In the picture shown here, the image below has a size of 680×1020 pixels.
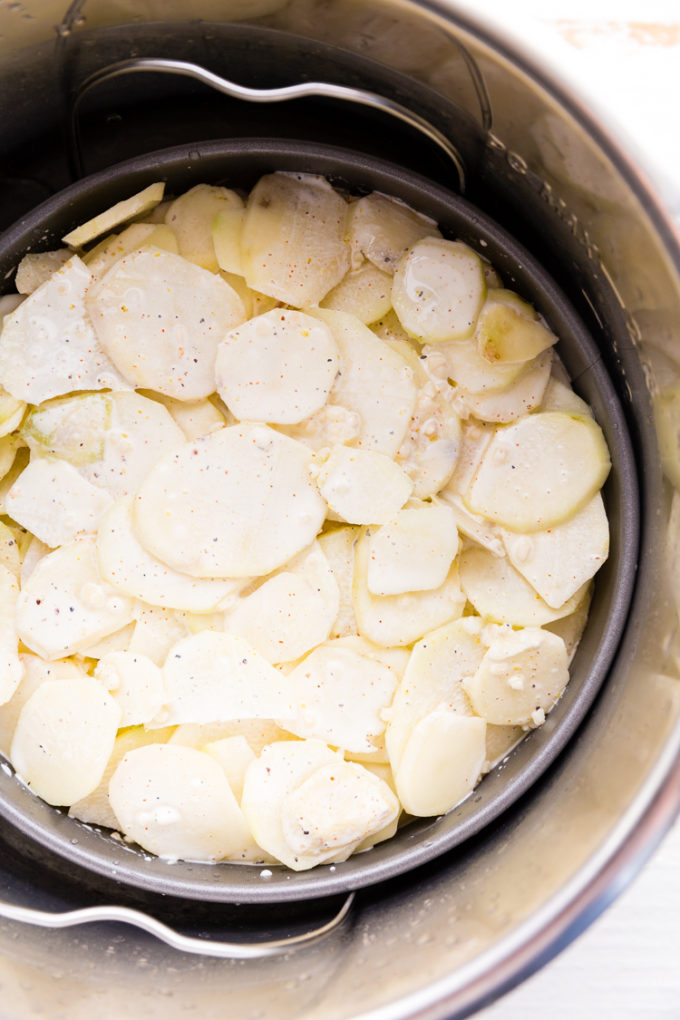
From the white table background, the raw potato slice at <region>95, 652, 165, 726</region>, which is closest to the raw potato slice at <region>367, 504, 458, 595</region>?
the raw potato slice at <region>95, 652, 165, 726</region>

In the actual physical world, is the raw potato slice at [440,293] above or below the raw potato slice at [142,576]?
above

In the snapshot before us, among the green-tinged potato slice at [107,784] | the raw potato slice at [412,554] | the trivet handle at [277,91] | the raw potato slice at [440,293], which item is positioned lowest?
the green-tinged potato slice at [107,784]

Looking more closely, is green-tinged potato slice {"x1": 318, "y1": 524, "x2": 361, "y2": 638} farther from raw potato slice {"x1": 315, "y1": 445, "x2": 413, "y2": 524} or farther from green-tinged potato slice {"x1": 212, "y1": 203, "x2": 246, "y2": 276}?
green-tinged potato slice {"x1": 212, "y1": 203, "x2": 246, "y2": 276}

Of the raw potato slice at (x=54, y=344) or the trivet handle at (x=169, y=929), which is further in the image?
the raw potato slice at (x=54, y=344)

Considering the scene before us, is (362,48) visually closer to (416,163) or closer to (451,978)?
(416,163)

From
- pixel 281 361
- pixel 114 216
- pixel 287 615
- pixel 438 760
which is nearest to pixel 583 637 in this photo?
pixel 438 760

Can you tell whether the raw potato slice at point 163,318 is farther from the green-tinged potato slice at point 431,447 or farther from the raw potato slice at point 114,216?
the green-tinged potato slice at point 431,447

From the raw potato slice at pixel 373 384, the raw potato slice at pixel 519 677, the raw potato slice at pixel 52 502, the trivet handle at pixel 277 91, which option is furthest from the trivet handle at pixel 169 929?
the trivet handle at pixel 277 91
